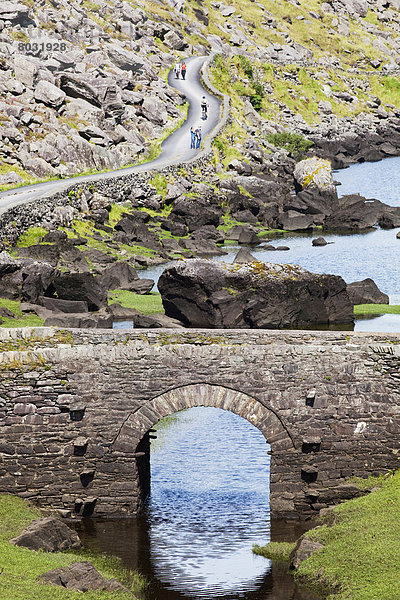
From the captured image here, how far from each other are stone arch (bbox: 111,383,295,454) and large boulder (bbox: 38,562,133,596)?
6.22 m

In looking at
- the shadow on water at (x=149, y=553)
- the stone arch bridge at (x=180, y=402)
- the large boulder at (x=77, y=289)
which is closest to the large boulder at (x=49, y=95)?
the large boulder at (x=77, y=289)

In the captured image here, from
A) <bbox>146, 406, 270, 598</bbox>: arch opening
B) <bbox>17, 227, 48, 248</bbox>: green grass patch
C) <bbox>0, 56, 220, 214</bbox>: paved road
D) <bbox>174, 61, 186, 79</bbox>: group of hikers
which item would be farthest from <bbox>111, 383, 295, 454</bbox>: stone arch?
<bbox>174, 61, 186, 79</bbox>: group of hikers

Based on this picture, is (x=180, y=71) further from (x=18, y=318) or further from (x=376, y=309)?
(x=18, y=318)

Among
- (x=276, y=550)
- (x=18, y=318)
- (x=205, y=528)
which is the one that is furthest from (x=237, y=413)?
(x=18, y=318)

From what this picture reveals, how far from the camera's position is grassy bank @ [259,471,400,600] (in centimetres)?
1938

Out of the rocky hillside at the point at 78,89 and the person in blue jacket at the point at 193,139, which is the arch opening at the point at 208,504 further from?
the person in blue jacket at the point at 193,139

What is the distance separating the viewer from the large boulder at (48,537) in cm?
2130

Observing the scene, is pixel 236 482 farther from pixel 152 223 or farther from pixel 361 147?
pixel 361 147

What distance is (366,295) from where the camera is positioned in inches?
1984

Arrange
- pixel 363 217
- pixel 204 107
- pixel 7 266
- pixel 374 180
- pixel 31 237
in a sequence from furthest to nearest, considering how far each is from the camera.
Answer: pixel 374 180
pixel 204 107
pixel 363 217
pixel 31 237
pixel 7 266

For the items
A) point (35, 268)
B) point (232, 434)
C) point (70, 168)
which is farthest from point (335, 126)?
point (232, 434)

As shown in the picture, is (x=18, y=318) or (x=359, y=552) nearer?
(x=359, y=552)

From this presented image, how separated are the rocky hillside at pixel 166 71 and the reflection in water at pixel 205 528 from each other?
140 ft

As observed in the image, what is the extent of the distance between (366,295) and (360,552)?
101ft
